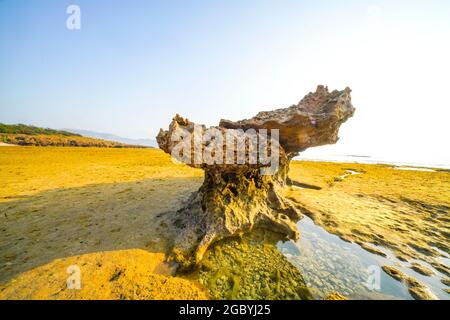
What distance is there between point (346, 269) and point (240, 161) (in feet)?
13.2

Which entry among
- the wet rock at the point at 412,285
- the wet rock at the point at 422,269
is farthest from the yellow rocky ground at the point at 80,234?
the wet rock at the point at 422,269

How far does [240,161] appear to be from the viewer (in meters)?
5.51

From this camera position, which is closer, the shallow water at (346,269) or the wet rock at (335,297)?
the wet rock at (335,297)

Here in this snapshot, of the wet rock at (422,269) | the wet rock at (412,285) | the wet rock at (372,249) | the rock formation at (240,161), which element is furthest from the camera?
the wet rock at (372,249)

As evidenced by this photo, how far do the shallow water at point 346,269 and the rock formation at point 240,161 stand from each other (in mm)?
895

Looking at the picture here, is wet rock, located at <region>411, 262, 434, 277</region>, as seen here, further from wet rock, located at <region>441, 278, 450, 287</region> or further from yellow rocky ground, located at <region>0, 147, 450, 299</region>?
yellow rocky ground, located at <region>0, 147, 450, 299</region>

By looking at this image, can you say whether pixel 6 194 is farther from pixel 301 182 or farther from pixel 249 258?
pixel 301 182

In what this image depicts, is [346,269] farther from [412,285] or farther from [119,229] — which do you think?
[119,229]

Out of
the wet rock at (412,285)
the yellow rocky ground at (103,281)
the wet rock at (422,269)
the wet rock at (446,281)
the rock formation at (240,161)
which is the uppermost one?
the rock formation at (240,161)

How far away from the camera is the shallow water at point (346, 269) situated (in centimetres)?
406

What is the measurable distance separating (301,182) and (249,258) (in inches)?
466

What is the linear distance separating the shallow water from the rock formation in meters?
0.89

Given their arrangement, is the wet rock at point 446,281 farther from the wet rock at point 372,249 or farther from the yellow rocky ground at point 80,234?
the yellow rocky ground at point 80,234

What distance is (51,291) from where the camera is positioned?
3.50 metres
